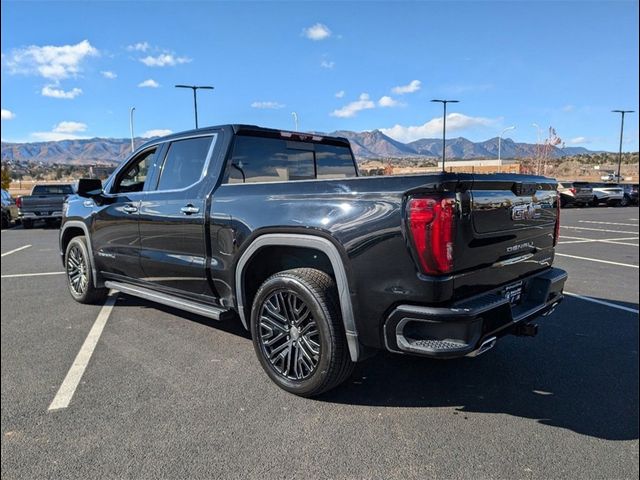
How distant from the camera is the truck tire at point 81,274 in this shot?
5422 mm

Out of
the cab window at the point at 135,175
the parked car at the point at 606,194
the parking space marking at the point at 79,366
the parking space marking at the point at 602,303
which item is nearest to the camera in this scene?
the parking space marking at the point at 79,366

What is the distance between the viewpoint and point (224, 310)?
3768 mm

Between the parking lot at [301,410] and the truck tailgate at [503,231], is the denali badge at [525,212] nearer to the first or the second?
the truck tailgate at [503,231]

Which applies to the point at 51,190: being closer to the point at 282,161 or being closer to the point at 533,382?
the point at 282,161

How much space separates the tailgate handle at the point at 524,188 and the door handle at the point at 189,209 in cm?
243

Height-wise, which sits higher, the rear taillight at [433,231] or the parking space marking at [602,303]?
the rear taillight at [433,231]

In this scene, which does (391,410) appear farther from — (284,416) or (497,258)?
(497,258)

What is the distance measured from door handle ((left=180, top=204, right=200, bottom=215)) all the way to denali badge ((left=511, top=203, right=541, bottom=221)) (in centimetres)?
243

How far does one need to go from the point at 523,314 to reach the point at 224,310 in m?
2.24

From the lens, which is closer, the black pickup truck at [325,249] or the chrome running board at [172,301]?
the black pickup truck at [325,249]

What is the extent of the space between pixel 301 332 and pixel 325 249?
0.65m

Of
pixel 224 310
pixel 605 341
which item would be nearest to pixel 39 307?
pixel 224 310

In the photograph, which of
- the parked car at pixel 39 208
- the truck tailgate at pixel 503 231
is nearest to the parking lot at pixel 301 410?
the truck tailgate at pixel 503 231

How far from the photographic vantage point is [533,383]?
11.3 ft
